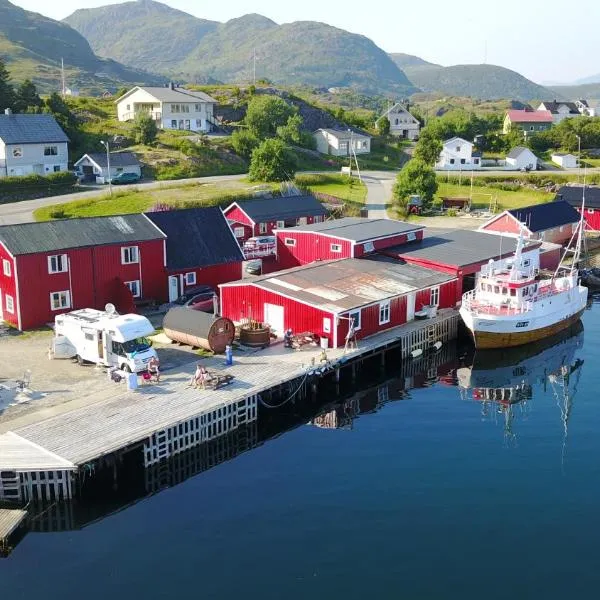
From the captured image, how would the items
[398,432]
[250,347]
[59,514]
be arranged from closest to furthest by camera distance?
1. [59,514]
2. [398,432]
3. [250,347]

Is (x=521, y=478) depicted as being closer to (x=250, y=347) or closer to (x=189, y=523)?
(x=189, y=523)

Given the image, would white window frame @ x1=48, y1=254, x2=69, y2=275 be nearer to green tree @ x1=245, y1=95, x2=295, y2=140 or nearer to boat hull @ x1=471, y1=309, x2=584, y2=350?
boat hull @ x1=471, y1=309, x2=584, y2=350

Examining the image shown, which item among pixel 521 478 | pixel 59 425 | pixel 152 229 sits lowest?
pixel 521 478

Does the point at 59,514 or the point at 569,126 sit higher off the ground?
the point at 569,126

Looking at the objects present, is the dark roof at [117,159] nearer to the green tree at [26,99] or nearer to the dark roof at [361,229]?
the green tree at [26,99]

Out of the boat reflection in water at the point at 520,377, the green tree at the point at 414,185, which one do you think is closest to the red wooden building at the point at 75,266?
the boat reflection in water at the point at 520,377

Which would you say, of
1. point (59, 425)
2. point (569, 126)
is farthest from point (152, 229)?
point (569, 126)

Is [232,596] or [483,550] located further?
[483,550]
